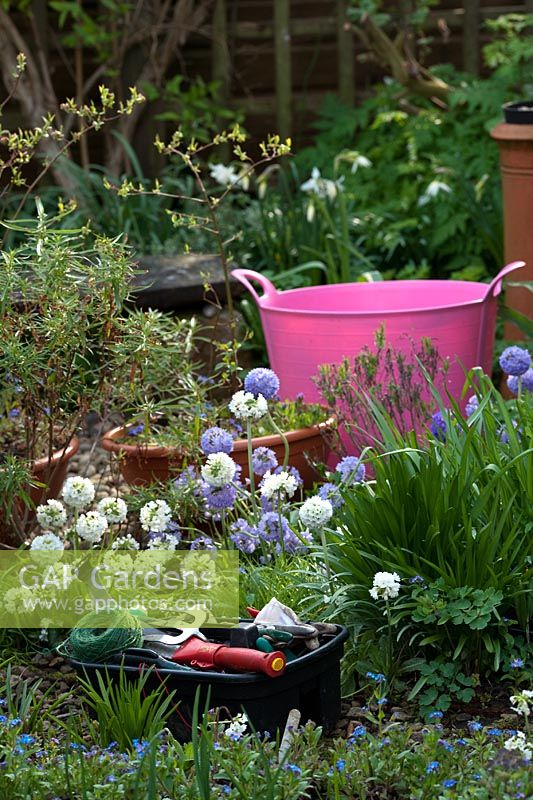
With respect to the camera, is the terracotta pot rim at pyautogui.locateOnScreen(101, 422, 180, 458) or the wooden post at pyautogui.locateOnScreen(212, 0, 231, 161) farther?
the wooden post at pyautogui.locateOnScreen(212, 0, 231, 161)

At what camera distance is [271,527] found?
8.29 ft

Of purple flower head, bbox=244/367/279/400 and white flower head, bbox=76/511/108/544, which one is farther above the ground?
purple flower head, bbox=244/367/279/400

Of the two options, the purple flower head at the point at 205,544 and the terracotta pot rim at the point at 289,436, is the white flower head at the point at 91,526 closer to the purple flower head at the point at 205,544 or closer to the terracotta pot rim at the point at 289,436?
the purple flower head at the point at 205,544

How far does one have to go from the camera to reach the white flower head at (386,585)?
80.7 inches

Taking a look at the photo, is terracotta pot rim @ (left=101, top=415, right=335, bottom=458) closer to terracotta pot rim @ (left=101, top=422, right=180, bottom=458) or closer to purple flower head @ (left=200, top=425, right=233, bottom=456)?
terracotta pot rim @ (left=101, top=422, right=180, bottom=458)

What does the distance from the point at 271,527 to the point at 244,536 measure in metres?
0.10

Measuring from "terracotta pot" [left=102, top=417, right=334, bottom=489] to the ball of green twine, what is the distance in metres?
0.76

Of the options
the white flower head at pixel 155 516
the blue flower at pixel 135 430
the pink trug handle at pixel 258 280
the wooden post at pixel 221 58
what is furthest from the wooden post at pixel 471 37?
the white flower head at pixel 155 516

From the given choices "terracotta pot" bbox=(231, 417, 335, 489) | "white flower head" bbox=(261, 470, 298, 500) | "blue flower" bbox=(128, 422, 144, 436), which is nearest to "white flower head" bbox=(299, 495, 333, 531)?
"white flower head" bbox=(261, 470, 298, 500)

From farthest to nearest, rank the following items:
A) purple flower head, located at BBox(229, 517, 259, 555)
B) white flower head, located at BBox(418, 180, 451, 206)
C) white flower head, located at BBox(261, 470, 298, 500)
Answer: white flower head, located at BBox(418, 180, 451, 206), purple flower head, located at BBox(229, 517, 259, 555), white flower head, located at BBox(261, 470, 298, 500)

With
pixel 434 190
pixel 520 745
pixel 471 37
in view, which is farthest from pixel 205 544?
pixel 471 37

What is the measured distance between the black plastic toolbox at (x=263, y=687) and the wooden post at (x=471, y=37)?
4.55 m

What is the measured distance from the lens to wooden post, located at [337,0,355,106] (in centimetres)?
596

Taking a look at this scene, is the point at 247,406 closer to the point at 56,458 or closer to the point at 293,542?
the point at 293,542
